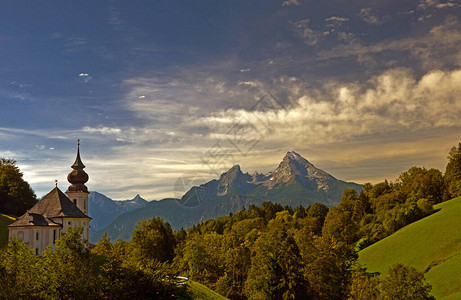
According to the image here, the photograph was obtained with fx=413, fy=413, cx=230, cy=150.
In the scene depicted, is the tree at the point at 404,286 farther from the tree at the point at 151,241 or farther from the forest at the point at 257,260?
the tree at the point at 151,241

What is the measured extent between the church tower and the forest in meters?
13.7

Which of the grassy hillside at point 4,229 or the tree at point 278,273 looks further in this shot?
the grassy hillside at point 4,229

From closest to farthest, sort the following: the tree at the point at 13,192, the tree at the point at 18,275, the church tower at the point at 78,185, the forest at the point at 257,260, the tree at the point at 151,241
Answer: the tree at the point at 18,275
the forest at the point at 257,260
the tree at the point at 151,241
the tree at the point at 13,192
the church tower at the point at 78,185

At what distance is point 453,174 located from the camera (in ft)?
457

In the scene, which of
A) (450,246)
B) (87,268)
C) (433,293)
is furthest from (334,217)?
(87,268)

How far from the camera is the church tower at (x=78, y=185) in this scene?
118 metres

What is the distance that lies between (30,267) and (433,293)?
216 feet

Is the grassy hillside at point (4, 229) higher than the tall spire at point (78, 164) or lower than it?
lower

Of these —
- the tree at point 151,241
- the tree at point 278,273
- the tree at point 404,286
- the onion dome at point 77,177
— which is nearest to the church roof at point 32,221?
the tree at point 151,241

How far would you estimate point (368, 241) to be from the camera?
11675 cm

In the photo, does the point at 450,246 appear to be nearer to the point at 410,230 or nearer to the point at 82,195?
the point at 410,230

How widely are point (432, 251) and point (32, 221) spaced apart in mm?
82944


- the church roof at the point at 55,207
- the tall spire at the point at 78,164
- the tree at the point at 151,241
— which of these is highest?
the tall spire at the point at 78,164

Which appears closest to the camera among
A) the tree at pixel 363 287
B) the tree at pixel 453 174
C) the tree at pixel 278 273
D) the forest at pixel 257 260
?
the forest at pixel 257 260
